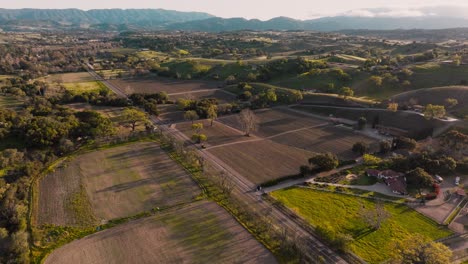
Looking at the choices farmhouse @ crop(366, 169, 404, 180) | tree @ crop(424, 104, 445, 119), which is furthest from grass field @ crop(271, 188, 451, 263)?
tree @ crop(424, 104, 445, 119)

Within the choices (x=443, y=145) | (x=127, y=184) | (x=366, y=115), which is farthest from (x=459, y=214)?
(x=127, y=184)

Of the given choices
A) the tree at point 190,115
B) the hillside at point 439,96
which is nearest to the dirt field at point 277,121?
the tree at point 190,115

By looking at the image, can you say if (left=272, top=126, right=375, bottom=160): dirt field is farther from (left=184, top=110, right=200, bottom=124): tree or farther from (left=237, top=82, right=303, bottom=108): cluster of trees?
(left=184, top=110, right=200, bottom=124): tree

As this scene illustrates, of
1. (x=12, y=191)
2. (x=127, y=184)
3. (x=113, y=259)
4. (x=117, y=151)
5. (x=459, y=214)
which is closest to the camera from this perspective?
(x=113, y=259)

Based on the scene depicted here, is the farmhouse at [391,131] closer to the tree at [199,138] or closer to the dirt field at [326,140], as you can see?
the dirt field at [326,140]

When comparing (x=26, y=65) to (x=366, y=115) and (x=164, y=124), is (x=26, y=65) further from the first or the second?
(x=366, y=115)

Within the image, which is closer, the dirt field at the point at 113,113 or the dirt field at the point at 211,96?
the dirt field at the point at 113,113
